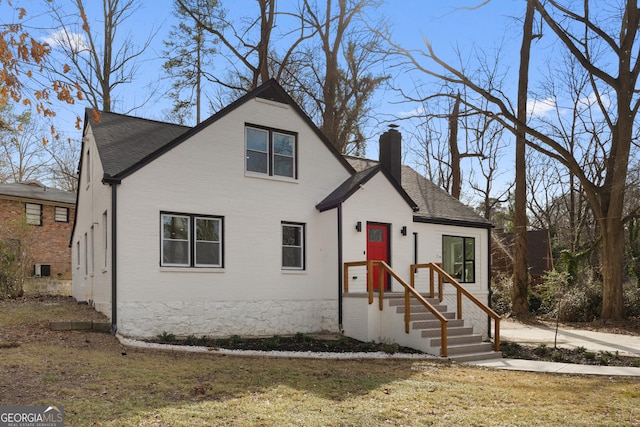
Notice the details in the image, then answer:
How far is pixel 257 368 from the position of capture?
8.87 m

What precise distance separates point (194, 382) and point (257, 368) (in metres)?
1.55

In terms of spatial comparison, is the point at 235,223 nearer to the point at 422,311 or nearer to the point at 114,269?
the point at 114,269

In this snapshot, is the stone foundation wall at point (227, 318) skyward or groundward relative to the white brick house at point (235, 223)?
groundward

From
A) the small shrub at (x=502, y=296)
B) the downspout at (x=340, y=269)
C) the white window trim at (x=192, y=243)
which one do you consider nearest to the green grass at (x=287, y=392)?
the white window trim at (x=192, y=243)

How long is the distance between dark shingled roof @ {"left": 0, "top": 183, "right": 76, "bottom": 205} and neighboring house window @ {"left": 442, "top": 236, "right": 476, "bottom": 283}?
22889 millimetres

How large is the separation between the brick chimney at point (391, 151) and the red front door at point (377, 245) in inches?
102

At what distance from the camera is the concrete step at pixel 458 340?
38.3 ft

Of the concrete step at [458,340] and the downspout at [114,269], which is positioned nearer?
the concrete step at [458,340]

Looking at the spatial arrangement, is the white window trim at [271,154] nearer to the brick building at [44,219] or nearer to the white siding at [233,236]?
the white siding at [233,236]

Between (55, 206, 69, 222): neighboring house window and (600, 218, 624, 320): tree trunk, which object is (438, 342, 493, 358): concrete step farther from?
(55, 206, 69, 222): neighboring house window

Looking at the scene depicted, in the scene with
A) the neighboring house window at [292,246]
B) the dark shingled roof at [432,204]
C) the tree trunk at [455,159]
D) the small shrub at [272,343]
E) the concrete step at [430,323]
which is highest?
the tree trunk at [455,159]

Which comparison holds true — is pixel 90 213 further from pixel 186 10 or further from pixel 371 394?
pixel 186 10

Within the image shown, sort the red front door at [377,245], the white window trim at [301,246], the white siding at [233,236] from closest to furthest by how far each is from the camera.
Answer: the white siding at [233,236] < the white window trim at [301,246] < the red front door at [377,245]

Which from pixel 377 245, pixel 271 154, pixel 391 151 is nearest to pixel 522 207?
pixel 391 151
